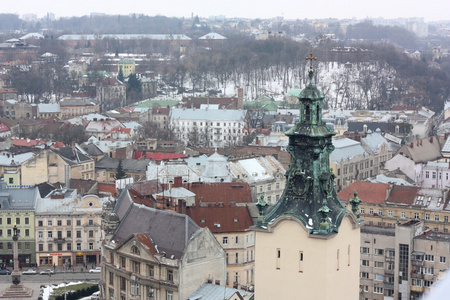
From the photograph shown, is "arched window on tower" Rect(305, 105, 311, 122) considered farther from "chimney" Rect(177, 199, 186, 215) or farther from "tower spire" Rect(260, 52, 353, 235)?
"chimney" Rect(177, 199, 186, 215)

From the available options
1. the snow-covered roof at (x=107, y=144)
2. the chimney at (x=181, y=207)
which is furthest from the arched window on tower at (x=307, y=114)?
the snow-covered roof at (x=107, y=144)

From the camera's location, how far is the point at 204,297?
147ft

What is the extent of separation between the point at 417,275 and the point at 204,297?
12379 mm

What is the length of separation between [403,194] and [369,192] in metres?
2.29

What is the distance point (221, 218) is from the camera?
5394cm

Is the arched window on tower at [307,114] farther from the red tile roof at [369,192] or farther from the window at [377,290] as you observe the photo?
the red tile roof at [369,192]

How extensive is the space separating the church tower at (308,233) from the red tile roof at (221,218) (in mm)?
Result: 26963

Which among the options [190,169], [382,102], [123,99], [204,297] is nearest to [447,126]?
[382,102]

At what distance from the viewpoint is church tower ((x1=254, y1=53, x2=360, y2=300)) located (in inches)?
990

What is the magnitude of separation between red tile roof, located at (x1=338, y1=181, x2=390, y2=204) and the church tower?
36730 mm

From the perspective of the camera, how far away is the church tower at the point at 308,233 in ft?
82.5

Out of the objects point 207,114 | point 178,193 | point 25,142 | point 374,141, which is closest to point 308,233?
point 178,193

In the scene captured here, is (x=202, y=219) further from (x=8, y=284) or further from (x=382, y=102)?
(x=382, y=102)

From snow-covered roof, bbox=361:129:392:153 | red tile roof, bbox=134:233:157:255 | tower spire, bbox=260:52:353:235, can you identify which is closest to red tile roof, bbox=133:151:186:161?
snow-covered roof, bbox=361:129:392:153
